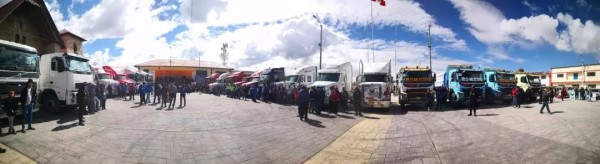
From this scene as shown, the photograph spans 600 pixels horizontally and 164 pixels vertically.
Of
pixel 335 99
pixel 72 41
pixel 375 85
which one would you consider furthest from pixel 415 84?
pixel 72 41

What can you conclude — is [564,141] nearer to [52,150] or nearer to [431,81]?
[431,81]

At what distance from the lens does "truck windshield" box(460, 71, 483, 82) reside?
1908 cm

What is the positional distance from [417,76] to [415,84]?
0.66 metres

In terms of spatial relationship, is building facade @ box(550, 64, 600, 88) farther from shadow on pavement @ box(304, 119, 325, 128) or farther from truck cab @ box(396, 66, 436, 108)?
shadow on pavement @ box(304, 119, 325, 128)

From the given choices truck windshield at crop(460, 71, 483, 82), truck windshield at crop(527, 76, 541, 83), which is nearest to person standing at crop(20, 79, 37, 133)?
truck windshield at crop(460, 71, 483, 82)

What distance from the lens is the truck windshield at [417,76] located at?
59.5 feet

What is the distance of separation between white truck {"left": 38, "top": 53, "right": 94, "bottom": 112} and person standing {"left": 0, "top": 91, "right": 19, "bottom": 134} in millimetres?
3336

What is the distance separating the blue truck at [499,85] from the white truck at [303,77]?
1295 cm

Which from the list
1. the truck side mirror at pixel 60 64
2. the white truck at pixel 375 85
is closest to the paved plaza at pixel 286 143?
the truck side mirror at pixel 60 64

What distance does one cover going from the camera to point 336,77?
63.0ft

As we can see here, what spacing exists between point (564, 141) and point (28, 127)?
1560cm

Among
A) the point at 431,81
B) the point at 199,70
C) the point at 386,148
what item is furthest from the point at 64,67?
the point at 199,70

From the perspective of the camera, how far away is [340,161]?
6855 mm

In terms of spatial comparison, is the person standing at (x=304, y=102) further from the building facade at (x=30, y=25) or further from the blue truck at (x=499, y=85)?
the building facade at (x=30, y=25)
